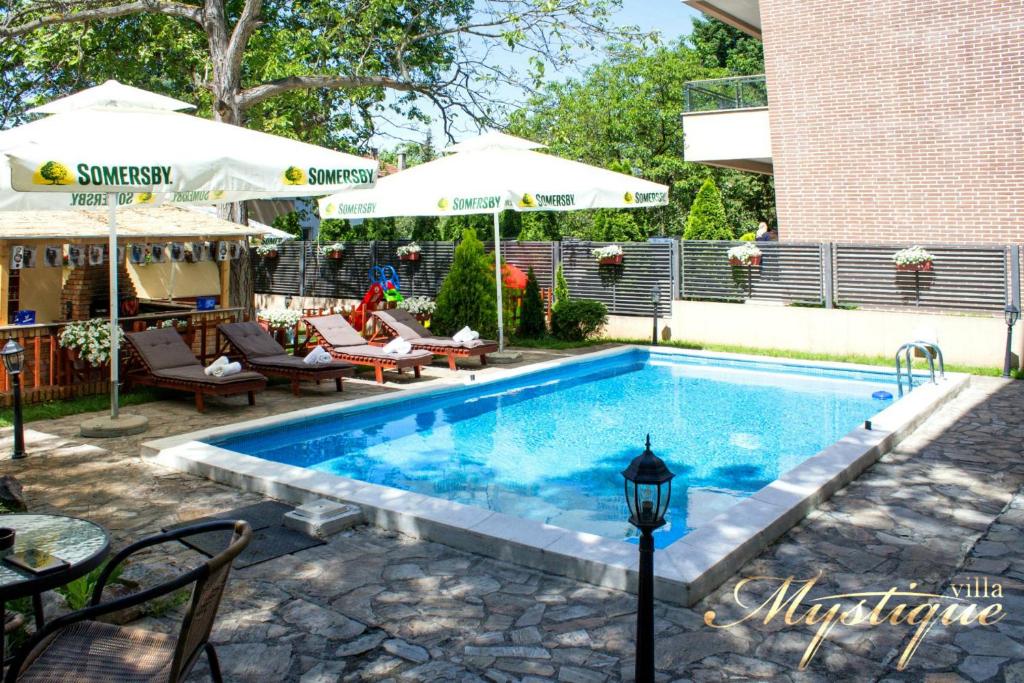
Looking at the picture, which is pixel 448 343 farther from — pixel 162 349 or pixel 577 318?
pixel 162 349

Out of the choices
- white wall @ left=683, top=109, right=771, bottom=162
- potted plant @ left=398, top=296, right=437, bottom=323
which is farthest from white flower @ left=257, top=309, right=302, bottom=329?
white wall @ left=683, top=109, right=771, bottom=162

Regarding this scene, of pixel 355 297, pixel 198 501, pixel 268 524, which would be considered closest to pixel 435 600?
pixel 268 524

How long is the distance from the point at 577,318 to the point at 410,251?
5.69m

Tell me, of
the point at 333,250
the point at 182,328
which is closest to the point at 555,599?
the point at 182,328

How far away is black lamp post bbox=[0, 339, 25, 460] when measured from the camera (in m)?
8.44

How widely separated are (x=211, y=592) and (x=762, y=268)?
14.6 meters

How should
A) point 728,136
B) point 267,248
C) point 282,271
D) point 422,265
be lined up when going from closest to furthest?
point 728,136, point 422,265, point 267,248, point 282,271

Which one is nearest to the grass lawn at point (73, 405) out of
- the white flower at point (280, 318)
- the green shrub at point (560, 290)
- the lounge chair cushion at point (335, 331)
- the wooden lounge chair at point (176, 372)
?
the wooden lounge chair at point (176, 372)

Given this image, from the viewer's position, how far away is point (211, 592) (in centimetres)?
329

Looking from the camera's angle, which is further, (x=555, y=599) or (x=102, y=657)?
(x=555, y=599)

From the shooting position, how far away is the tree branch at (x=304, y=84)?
17.4 meters

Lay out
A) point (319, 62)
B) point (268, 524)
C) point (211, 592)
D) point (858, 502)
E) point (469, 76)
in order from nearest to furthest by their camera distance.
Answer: point (211, 592)
point (268, 524)
point (858, 502)
point (319, 62)
point (469, 76)

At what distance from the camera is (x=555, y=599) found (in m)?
5.46

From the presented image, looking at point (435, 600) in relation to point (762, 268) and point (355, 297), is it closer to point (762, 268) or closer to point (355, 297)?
point (762, 268)
